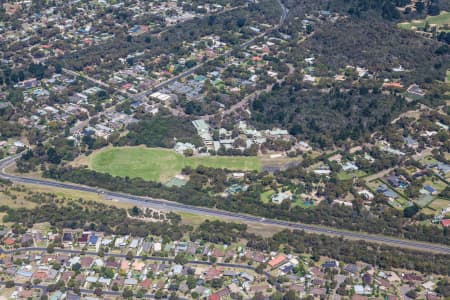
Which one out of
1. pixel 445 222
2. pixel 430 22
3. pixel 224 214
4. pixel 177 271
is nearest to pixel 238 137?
pixel 224 214

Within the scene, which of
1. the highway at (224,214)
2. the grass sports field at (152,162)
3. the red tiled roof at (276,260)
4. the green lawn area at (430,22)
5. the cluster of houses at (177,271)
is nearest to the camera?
the cluster of houses at (177,271)

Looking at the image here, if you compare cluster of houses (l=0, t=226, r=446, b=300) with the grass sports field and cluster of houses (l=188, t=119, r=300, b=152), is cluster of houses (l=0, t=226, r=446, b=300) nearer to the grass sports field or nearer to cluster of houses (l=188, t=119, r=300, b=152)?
the grass sports field

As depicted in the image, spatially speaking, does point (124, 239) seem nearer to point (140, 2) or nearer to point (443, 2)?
point (140, 2)

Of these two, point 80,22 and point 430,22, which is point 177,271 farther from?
point 430,22

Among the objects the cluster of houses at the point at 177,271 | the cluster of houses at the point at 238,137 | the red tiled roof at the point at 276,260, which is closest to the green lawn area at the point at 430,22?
the cluster of houses at the point at 238,137

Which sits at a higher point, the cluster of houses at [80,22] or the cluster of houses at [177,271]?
the cluster of houses at [80,22]

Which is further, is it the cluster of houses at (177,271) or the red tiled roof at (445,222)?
the red tiled roof at (445,222)

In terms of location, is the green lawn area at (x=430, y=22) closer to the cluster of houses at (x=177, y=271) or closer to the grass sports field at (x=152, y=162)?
the grass sports field at (x=152, y=162)
